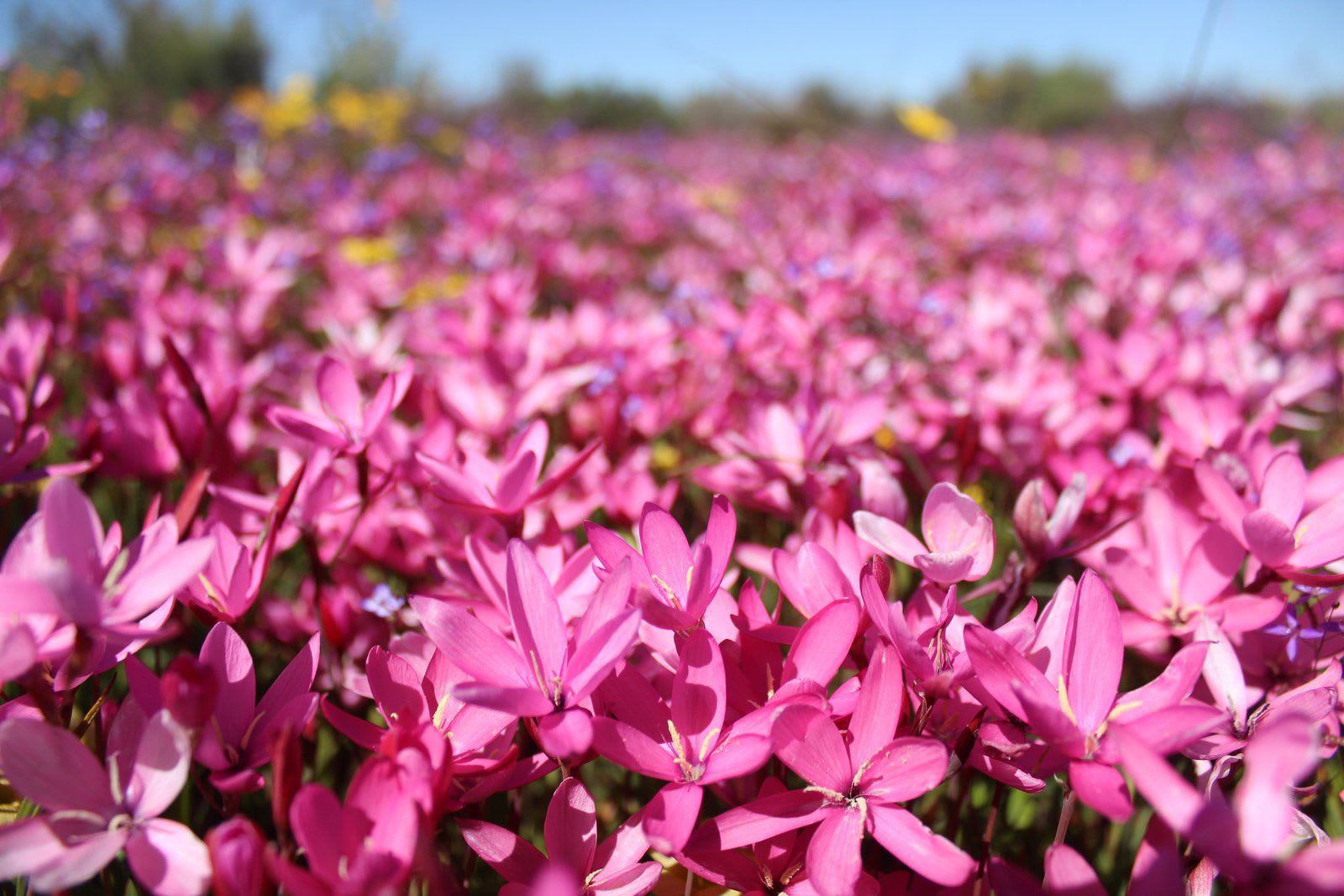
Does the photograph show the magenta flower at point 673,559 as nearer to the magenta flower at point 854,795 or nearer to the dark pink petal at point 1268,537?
the magenta flower at point 854,795

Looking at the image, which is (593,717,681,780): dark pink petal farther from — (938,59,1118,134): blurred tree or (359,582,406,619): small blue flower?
(938,59,1118,134): blurred tree

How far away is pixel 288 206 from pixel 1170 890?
5.96 metres

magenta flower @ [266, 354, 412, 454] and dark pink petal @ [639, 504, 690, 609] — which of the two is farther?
magenta flower @ [266, 354, 412, 454]

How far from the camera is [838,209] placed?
4.67 m

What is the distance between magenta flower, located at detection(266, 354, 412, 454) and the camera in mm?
1041

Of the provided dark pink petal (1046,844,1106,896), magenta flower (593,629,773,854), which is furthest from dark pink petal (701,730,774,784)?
dark pink petal (1046,844,1106,896)

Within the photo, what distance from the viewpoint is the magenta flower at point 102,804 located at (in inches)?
24.8

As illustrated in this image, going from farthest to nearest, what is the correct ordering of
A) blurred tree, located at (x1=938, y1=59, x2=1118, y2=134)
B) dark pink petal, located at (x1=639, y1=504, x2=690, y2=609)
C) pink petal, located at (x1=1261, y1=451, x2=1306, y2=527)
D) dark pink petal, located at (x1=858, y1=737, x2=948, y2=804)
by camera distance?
1. blurred tree, located at (x1=938, y1=59, x2=1118, y2=134)
2. pink petal, located at (x1=1261, y1=451, x2=1306, y2=527)
3. dark pink petal, located at (x1=639, y1=504, x2=690, y2=609)
4. dark pink petal, located at (x1=858, y1=737, x2=948, y2=804)

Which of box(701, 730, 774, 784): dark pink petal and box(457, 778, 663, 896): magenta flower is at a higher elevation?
box(701, 730, 774, 784): dark pink petal

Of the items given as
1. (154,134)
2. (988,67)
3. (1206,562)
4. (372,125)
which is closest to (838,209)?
(1206,562)

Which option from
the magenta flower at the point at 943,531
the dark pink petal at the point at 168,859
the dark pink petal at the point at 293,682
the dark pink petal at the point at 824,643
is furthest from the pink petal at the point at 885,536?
the dark pink petal at the point at 168,859

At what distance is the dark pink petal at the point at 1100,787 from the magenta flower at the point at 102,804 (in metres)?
0.70

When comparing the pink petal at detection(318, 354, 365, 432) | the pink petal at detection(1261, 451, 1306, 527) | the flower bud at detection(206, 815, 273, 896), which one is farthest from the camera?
the pink petal at detection(318, 354, 365, 432)

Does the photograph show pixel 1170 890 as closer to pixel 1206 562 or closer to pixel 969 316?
pixel 1206 562
